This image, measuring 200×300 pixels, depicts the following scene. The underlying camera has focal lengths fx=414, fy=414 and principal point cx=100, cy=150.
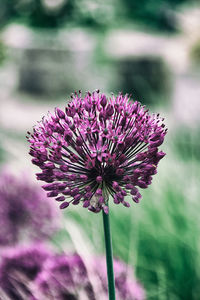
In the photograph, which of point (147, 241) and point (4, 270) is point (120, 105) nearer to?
point (4, 270)

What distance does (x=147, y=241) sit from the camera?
5.74 feet

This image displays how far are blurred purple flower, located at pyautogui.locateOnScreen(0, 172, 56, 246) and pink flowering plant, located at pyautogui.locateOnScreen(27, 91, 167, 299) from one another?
1.58 ft

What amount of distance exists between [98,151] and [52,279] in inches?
14.7

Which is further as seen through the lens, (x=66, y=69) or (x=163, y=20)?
(x=163, y=20)

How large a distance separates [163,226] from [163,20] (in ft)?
28.9

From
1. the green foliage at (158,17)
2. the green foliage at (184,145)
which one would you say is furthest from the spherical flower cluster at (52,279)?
the green foliage at (158,17)

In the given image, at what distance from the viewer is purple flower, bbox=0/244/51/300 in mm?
999

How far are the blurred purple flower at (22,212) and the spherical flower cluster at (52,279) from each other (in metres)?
0.17

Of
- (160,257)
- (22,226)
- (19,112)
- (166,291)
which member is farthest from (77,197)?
(19,112)

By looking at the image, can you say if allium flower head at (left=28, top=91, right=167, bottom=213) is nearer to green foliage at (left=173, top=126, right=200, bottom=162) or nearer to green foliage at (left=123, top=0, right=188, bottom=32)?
green foliage at (left=173, top=126, right=200, bottom=162)

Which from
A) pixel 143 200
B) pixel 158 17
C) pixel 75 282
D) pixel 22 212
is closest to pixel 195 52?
pixel 158 17

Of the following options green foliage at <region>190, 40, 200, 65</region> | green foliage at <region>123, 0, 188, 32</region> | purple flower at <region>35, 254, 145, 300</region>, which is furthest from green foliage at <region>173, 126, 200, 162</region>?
green foliage at <region>123, 0, 188, 32</region>

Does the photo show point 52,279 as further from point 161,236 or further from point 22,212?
point 161,236

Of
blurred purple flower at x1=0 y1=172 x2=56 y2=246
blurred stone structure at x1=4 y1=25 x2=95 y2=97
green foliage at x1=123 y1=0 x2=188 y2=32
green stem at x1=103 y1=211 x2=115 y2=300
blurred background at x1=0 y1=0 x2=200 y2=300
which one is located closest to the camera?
green stem at x1=103 y1=211 x2=115 y2=300
